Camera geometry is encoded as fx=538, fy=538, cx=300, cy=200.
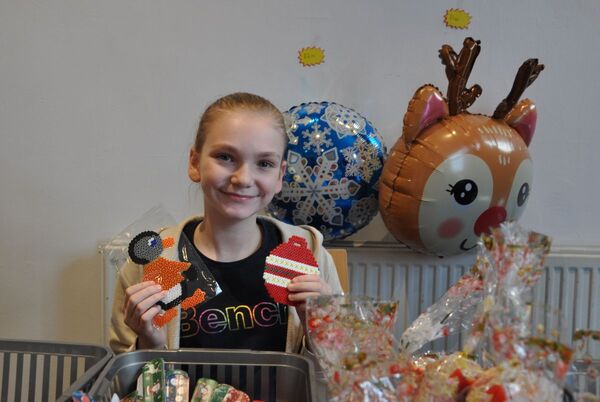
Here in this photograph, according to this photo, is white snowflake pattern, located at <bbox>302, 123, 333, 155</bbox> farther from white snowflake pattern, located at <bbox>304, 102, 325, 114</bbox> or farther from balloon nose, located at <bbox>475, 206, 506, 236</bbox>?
balloon nose, located at <bbox>475, 206, 506, 236</bbox>

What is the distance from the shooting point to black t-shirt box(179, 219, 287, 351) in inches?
41.0

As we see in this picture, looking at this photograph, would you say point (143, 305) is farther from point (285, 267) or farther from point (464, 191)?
point (464, 191)

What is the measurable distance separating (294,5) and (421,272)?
3.38 ft

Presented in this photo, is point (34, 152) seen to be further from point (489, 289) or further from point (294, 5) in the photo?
point (489, 289)

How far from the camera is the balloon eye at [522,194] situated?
155 centimetres

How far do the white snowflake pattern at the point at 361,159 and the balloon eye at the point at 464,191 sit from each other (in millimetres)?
253

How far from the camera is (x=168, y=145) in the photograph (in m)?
1.91

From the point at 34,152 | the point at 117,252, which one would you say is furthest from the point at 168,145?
the point at 117,252

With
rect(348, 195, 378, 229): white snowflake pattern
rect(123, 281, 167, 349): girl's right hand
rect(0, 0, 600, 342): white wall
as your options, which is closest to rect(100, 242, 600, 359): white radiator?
rect(0, 0, 600, 342): white wall

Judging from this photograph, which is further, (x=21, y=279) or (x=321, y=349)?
(x=21, y=279)

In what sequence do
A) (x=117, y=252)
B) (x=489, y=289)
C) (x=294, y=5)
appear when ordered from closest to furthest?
(x=489, y=289) → (x=117, y=252) → (x=294, y=5)

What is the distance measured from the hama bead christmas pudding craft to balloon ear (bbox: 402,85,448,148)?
2.27 feet

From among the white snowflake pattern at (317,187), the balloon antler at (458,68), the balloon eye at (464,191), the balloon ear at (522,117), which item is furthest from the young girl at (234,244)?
the balloon ear at (522,117)

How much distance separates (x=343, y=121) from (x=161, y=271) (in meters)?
0.87
